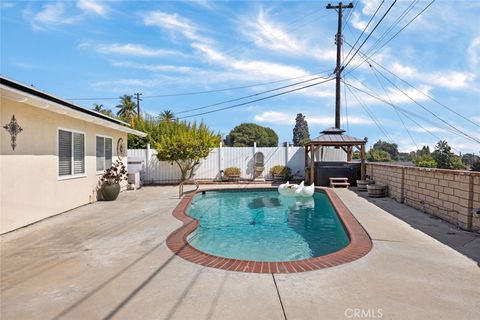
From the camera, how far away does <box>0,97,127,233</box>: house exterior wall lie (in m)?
5.88

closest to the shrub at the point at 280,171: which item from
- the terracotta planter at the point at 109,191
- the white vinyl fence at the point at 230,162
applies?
the white vinyl fence at the point at 230,162

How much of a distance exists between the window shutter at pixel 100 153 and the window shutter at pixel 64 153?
2.03 metres

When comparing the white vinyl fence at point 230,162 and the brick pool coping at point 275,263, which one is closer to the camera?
the brick pool coping at point 275,263

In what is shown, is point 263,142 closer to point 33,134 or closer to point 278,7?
point 278,7

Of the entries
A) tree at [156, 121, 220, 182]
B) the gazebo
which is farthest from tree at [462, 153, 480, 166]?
tree at [156, 121, 220, 182]

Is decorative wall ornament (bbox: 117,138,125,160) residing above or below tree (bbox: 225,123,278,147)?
below

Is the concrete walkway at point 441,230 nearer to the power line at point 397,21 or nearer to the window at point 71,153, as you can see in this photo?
the power line at point 397,21

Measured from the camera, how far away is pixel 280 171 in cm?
1723

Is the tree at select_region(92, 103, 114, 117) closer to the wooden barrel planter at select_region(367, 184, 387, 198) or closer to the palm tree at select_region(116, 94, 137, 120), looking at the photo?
the palm tree at select_region(116, 94, 137, 120)

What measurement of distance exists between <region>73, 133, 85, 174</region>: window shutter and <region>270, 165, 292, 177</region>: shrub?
10.6 meters

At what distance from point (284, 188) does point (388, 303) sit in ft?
32.4

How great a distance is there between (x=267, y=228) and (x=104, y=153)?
22.9ft

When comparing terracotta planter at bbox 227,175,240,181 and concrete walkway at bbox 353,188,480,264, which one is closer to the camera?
concrete walkway at bbox 353,188,480,264

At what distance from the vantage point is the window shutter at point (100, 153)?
10.6m
